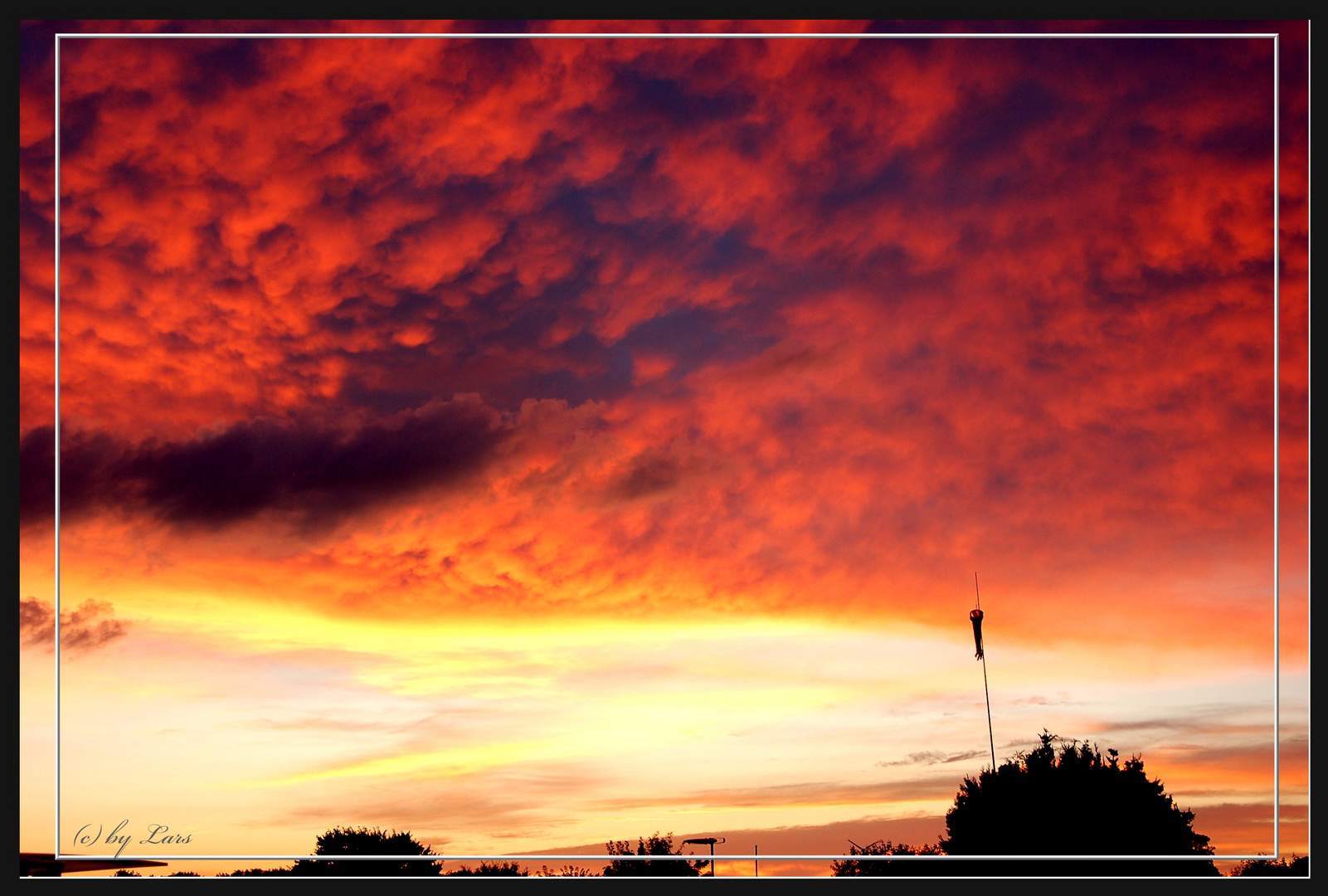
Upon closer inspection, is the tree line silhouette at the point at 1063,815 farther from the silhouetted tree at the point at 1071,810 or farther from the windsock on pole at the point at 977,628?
the windsock on pole at the point at 977,628

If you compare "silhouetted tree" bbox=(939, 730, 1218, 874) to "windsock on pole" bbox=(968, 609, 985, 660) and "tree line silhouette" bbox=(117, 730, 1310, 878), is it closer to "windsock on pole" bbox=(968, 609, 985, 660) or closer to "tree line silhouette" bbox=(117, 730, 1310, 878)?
"tree line silhouette" bbox=(117, 730, 1310, 878)

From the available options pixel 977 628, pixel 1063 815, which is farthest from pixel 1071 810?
pixel 977 628

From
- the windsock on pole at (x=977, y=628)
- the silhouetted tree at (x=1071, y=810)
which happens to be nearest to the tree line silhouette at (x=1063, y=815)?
the silhouetted tree at (x=1071, y=810)

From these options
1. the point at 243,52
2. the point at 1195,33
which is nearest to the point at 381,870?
the point at 243,52

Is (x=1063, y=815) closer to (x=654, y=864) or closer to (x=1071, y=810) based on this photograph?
(x=1071, y=810)

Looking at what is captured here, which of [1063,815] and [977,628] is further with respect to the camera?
[1063,815]

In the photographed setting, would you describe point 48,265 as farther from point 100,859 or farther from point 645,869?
point 645,869

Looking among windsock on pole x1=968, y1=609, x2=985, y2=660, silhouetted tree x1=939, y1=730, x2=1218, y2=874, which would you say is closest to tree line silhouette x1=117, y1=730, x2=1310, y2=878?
silhouetted tree x1=939, y1=730, x2=1218, y2=874

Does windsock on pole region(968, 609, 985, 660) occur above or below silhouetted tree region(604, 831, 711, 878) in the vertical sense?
above
